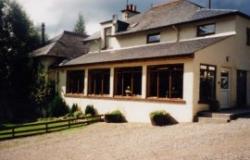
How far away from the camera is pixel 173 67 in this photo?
1898 centimetres

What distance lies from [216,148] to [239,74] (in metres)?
11.4

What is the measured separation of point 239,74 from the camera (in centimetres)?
2144

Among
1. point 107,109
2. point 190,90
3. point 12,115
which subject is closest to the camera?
point 190,90

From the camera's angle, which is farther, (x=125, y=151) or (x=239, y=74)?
(x=239, y=74)

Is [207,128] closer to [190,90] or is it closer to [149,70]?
[190,90]

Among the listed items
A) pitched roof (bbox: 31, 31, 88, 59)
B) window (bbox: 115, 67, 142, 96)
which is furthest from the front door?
pitched roof (bbox: 31, 31, 88, 59)

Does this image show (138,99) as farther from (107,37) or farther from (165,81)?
(107,37)

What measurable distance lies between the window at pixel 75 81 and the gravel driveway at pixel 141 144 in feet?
27.4

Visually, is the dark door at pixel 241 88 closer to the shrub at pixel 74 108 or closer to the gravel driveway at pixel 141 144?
the gravel driveway at pixel 141 144

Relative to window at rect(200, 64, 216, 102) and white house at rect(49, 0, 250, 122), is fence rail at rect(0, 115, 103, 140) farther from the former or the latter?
window at rect(200, 64, 216, 102)

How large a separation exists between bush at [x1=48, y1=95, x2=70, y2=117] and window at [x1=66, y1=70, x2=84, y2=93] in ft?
4.62

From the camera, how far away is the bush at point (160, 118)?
18131mm

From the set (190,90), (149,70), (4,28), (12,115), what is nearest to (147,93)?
(149,70)

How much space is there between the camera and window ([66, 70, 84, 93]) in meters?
26.8
